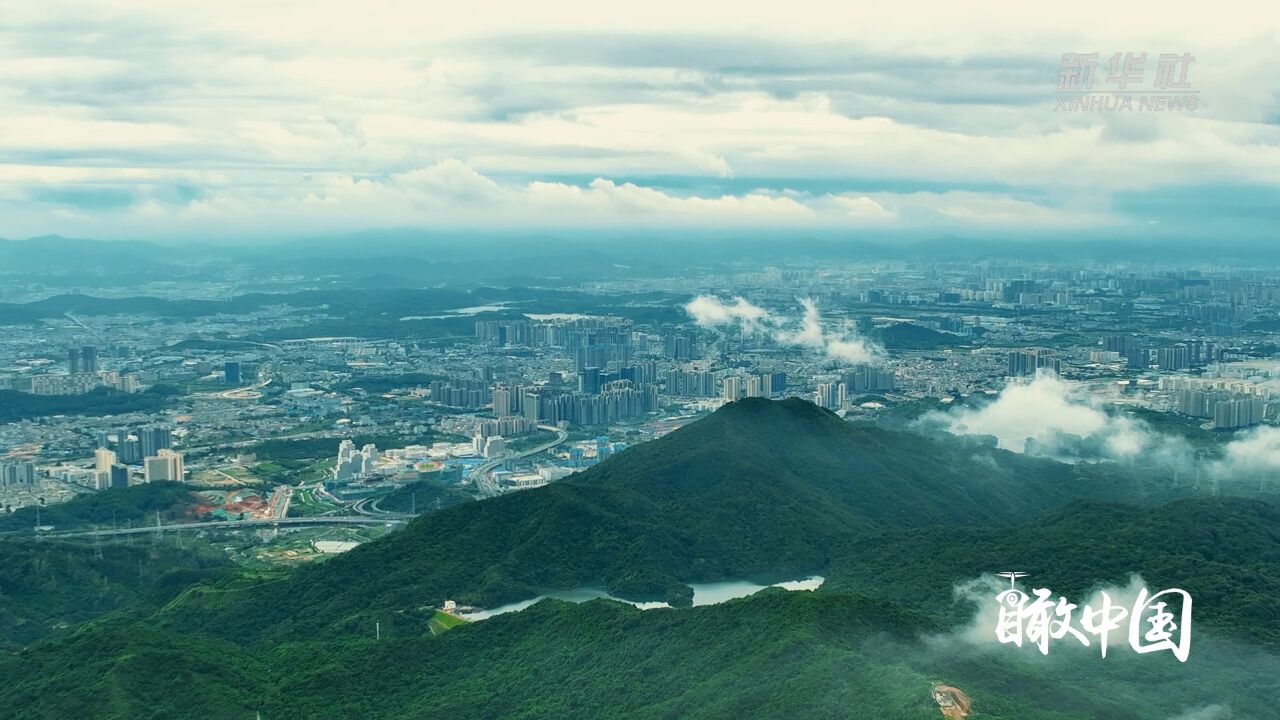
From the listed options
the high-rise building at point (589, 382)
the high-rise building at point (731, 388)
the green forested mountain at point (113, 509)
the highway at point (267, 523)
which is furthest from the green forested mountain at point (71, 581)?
the high-rise building at point (731, 388)

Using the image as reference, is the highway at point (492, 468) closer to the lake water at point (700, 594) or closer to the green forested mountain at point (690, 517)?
the green forested mountain at point (690, 517)

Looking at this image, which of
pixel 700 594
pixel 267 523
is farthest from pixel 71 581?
pixel 700 594

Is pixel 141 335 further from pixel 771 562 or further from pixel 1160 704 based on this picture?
pixel 1160 704

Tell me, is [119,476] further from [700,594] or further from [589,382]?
[700,594]

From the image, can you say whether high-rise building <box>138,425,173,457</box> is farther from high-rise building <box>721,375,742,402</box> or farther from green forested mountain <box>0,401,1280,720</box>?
high-rise building <box>721,375,742,402</box>

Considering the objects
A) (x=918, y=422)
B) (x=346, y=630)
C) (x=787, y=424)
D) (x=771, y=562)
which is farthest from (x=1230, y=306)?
(x=346, y=630)

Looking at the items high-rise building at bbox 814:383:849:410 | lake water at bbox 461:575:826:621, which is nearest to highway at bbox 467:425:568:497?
high-rise building at bbox 814:383:849:410
